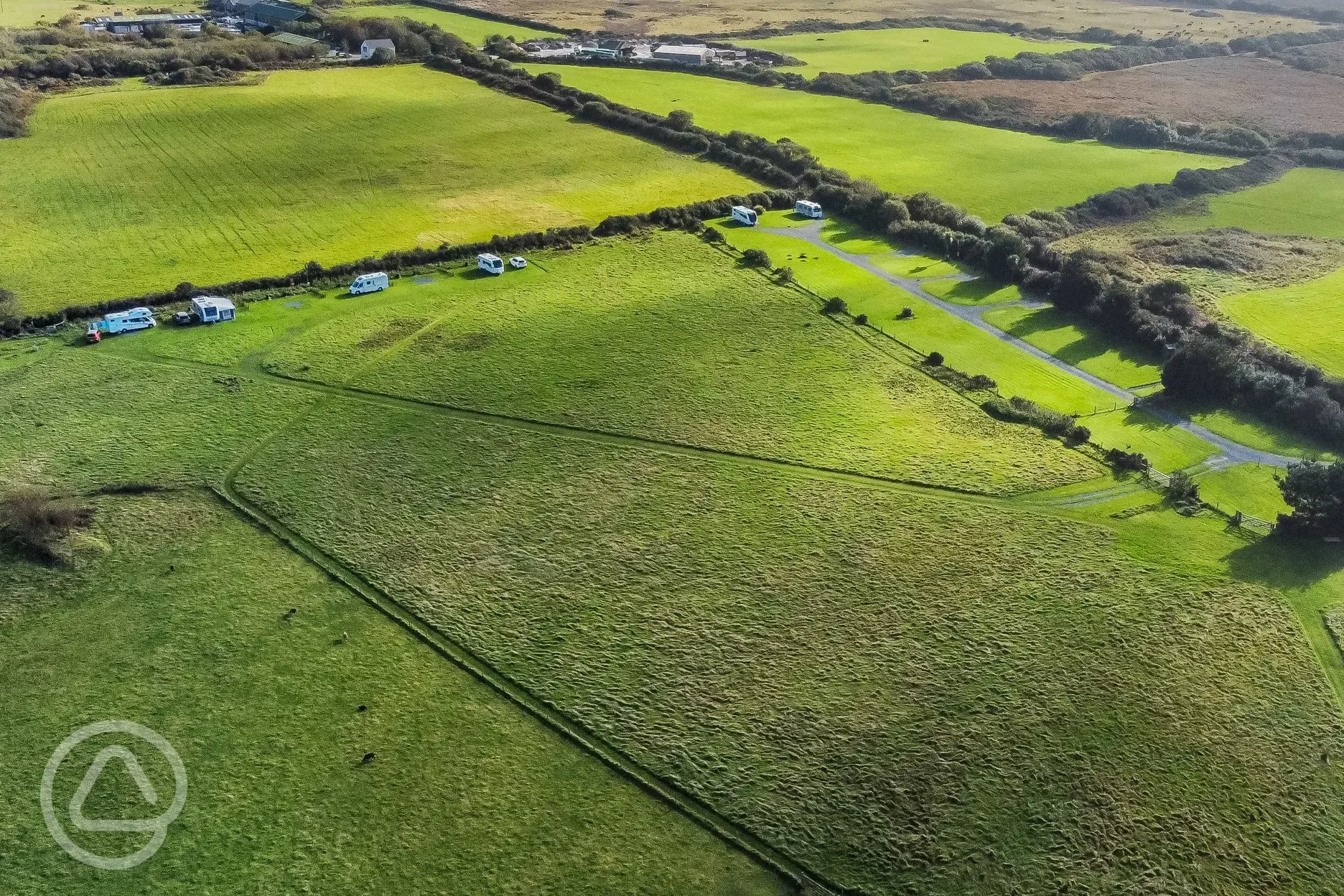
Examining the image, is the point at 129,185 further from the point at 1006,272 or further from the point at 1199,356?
the point at 1199,356

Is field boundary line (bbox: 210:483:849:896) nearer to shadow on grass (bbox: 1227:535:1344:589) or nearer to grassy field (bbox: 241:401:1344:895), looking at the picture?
grassy field (bbox: 241:401:1344:895)

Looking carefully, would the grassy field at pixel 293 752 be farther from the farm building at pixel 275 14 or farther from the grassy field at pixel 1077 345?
the farm building at pixel 275 14

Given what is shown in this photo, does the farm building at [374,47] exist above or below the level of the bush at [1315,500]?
above

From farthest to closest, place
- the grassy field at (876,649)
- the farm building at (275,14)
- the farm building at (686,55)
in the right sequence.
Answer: the farm building at (275,14) → the farm building at (686,55) → the grassy field at (876,649)

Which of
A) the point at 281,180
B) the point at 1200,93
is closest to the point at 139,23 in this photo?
the point at 281,180

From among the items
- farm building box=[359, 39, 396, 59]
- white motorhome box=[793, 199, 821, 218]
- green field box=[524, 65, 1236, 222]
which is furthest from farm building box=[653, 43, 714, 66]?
white motorhome box=[793, 199, 821, 218]

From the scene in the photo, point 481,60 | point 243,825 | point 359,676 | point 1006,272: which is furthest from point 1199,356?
point 481,60

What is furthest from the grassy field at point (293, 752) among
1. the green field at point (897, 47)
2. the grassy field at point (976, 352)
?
the green field at point (897, 47)
